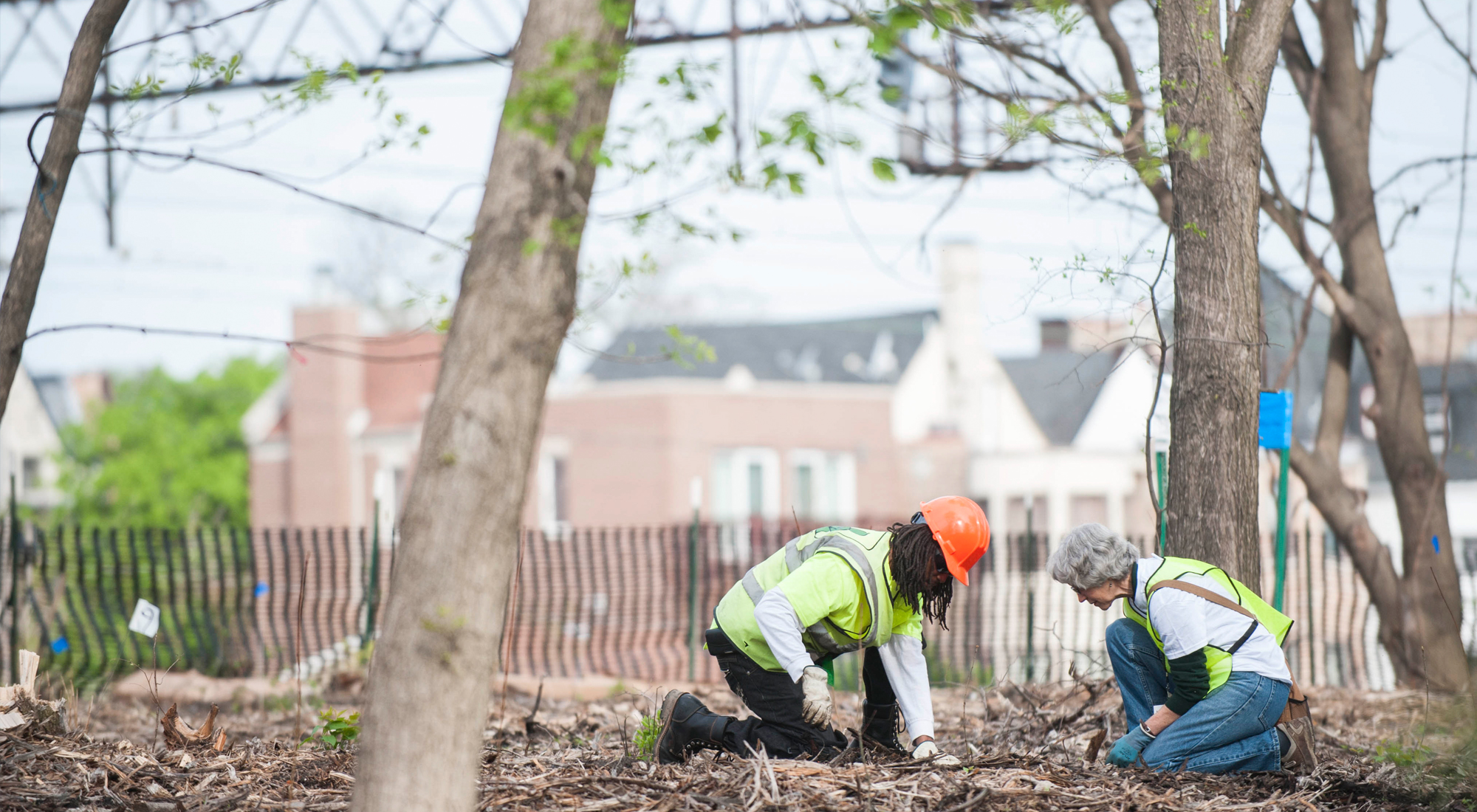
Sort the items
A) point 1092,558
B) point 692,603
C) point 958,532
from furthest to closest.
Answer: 1. point 692,603
2. point 1092,558
3. point 958,532

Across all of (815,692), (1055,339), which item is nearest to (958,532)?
(815,692)

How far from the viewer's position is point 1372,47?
9125 mm

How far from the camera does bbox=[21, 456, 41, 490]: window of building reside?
46.9 meters

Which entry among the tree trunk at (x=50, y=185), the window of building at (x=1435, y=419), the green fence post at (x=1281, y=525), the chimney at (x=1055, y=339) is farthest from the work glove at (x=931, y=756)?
the chimney at (x=1055, y=339)

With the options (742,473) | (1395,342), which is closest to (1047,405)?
(742,473)

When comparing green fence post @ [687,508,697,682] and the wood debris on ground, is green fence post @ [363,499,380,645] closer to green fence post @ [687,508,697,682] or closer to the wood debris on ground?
green fence post @ [687,508,697,682]

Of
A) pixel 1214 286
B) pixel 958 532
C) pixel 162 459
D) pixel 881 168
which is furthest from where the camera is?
pixel 162 459

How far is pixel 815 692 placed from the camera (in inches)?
176

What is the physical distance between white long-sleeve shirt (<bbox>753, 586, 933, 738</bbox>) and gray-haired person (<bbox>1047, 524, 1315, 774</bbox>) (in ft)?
2.14

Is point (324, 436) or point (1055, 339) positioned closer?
point (324, 436)

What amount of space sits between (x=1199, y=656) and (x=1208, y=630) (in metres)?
0.10

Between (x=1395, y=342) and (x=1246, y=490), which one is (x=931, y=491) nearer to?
(x=1395, y=342)

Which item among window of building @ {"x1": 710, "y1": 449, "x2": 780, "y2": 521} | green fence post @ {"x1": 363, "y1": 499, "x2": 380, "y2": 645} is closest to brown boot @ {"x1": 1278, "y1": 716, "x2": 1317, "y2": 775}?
green fence post @ {"x1": 363, "y1": 499, "x2": 380, "y2": 645}

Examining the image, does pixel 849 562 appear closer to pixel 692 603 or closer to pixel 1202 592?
pixel 1202 592
